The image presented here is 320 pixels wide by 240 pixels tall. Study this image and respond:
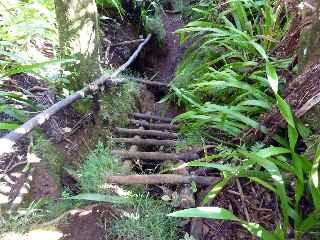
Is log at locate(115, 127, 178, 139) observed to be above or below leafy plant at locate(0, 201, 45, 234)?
above

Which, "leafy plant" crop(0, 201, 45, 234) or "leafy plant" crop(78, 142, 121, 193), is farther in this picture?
"leafy plant" crop(78, 142, 121, 193)

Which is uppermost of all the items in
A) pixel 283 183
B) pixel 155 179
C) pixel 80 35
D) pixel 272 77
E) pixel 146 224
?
pixel 80 35

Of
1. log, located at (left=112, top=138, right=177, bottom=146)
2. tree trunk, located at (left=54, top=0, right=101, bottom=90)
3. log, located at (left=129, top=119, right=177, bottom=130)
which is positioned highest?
tree trunk, located at (left=54, top=0, right=101, bottom=90)

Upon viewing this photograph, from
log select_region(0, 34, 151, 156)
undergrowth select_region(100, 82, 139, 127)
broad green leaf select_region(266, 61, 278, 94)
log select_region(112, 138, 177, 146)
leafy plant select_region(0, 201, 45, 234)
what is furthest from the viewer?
undergrowth select_region(100, 82, 139, 127)

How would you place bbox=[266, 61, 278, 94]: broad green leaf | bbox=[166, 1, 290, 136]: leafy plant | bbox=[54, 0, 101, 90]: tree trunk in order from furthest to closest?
bbox=[54, 0, 101, 90]: tree trunk < bbox=[166, 1, 290, 136]: leafy plant < bbox=[266, 61, 278, 94]: broad green leaf

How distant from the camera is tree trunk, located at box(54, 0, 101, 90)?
263 centimetres

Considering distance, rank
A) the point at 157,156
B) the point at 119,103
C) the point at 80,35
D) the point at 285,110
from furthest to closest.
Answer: the point at 119,103 < the point at 80,35 < the point at 157,156 < the point at 285,110

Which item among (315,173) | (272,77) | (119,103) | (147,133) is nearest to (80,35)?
(119,103)

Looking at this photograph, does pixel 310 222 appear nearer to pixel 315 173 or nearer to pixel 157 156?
pixel 315 173

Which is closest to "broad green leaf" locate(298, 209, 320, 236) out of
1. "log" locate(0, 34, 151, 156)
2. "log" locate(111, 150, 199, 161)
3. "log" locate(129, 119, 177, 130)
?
"log" locate(111, 150, 199, 161)

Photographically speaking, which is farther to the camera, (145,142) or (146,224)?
(145,142)

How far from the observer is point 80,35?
271 cm

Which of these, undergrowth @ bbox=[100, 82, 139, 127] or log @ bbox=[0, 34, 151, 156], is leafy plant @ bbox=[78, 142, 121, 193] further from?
undergrowth @ bbox=[100, 82, 139, 127]

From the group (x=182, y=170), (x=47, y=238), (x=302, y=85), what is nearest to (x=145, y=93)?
(x=182, y=170)
